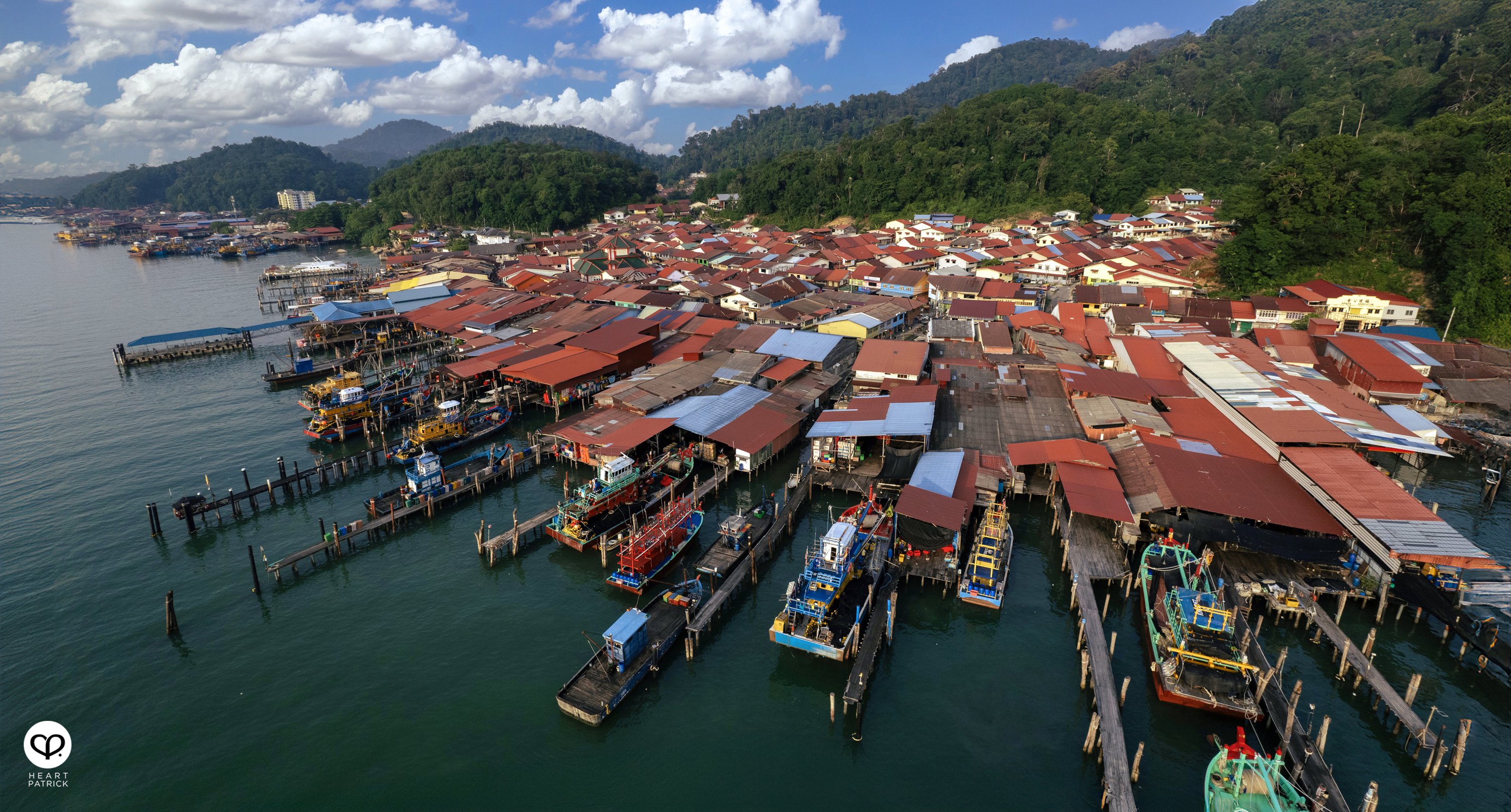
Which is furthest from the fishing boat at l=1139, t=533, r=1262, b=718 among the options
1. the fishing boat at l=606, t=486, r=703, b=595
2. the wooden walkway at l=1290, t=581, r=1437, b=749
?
the fishing boat at l=606, t=486, r=703, b=595

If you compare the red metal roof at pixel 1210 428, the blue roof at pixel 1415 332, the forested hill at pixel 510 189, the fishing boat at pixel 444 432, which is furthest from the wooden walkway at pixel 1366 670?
the forested hill at pixel 510 189

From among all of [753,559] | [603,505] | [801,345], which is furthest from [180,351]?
[753,559]

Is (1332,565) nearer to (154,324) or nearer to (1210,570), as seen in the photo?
(1210,570)

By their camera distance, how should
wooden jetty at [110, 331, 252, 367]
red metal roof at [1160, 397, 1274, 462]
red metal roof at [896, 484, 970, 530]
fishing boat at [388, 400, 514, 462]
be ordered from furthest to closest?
wooden jetty at [110, 331, 252, 367] → fishing boat at [388, 400, 514, 462] → red metal roof at [1160, 397, 1274, 462] → red metal roof at [896, 484, 970, 530]

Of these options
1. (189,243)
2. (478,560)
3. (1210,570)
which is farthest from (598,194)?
(1210,570)

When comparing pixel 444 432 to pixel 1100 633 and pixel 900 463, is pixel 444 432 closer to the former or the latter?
pixel 900 463

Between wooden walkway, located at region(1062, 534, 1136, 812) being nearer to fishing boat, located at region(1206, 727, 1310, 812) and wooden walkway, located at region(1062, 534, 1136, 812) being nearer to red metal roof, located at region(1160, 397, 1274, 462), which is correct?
fishing boat, located at region(1206, 727, 1310, 812)
